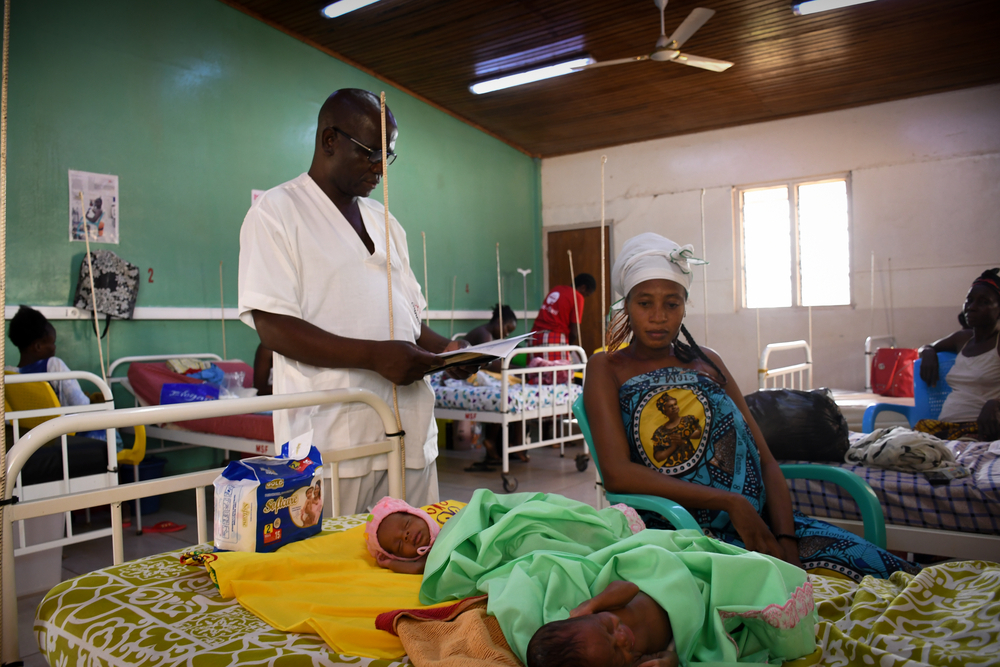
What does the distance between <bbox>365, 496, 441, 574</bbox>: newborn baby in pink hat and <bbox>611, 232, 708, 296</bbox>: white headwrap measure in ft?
3.18

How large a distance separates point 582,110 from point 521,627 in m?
7.32

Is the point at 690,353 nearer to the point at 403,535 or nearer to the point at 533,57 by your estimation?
the point at 403,535

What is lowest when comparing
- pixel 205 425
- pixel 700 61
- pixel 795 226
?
pixel 205 425

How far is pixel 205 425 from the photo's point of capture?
13.3 feet

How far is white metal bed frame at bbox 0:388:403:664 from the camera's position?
112cm

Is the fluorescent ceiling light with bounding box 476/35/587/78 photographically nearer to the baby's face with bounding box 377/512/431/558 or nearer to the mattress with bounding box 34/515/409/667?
the baby's face with bounding box 377/512/431/558

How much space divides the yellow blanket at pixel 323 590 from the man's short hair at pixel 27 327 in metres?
3.42

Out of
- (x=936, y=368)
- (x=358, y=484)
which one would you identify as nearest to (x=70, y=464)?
(x=358, y=484)

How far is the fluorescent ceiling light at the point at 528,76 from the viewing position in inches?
235

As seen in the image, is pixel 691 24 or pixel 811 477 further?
pixel 691 24

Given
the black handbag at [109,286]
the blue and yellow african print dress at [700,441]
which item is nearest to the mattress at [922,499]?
the blue and yellow african print dress at [700,441]

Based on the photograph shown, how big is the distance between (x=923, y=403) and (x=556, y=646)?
3736mm

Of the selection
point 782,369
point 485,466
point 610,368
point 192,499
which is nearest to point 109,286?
point 192,499

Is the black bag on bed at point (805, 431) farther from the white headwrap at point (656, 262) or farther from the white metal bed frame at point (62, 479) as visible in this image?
the white metal bed frame at point (62, 479)
